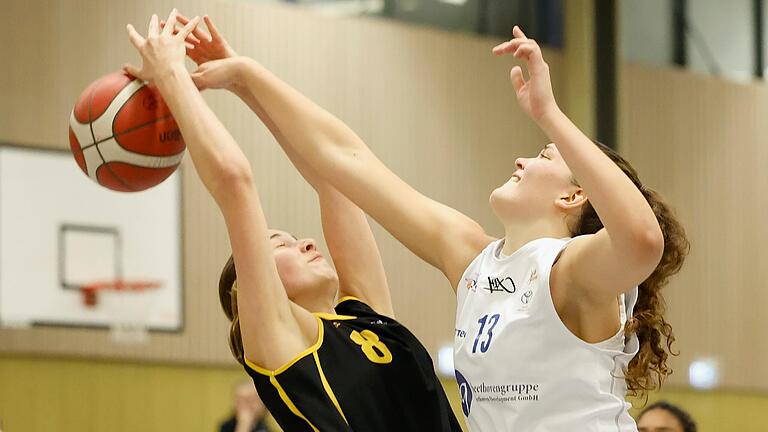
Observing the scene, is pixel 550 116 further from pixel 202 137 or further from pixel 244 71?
pixel 244 71

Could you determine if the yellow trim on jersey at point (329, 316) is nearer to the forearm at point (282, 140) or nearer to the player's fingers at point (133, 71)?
the forearm at point (282, 140)

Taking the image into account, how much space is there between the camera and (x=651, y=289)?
3172 mm

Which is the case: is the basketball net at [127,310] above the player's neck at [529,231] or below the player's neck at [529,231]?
below

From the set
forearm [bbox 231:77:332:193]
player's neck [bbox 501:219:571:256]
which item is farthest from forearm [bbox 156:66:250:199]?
player's neck [bbox 501:219:571:256]

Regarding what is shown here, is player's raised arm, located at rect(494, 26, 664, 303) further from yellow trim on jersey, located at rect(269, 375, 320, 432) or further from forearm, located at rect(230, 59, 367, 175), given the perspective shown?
yellow trim on jersey, located at rect(269, 375, 320, 432)

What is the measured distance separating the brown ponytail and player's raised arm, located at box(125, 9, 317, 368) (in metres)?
0.22

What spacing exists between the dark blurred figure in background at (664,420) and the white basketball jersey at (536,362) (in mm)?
1881

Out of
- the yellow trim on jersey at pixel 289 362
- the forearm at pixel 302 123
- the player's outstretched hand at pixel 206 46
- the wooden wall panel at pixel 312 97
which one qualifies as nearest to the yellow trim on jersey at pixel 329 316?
the yellow trim on jersey at pixel 289 362

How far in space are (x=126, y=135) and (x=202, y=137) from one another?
1.75ft

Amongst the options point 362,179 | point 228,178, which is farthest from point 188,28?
point 362,179

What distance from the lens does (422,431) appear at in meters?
3.43

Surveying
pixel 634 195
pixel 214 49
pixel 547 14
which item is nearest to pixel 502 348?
pixel 634 195

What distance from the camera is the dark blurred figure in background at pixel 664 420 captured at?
4.83 meters

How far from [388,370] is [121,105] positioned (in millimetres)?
1077
